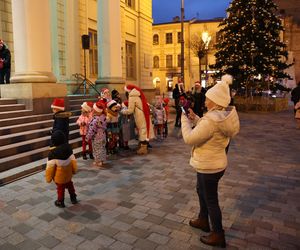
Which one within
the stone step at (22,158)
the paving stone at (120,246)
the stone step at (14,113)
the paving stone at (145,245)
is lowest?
the paving stone at (120,246)

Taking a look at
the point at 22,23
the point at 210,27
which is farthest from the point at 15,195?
the point at 210,27

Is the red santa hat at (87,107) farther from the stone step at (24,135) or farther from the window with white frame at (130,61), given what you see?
the window with white frame at (130,61)

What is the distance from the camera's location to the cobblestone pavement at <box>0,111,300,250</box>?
3.64 m

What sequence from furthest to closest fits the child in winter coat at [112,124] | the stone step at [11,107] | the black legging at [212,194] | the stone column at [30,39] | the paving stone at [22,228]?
1. the stone column at [30,39]
2. the stone step at [11,107]
3. the child in winter coat at [112,124]
4. the paving stone at [22,228]
5. the black legging at [212,194]

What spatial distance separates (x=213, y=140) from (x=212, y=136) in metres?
0.05

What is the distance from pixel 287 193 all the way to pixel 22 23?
8356mm

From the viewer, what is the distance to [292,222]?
4059 millimetres

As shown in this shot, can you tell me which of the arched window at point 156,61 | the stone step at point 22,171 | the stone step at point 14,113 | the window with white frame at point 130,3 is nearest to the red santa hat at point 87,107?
the stone step at point 22,171

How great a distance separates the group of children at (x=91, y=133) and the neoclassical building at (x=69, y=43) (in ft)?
8.43

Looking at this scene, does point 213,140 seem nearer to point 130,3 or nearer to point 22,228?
point 22,228

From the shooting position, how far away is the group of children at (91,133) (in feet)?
14.8

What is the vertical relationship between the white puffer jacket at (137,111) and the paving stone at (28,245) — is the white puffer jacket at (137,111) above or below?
above

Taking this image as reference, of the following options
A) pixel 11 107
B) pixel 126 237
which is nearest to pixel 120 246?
pixel 126 237

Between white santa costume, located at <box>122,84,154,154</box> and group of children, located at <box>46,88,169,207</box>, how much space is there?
38cm
